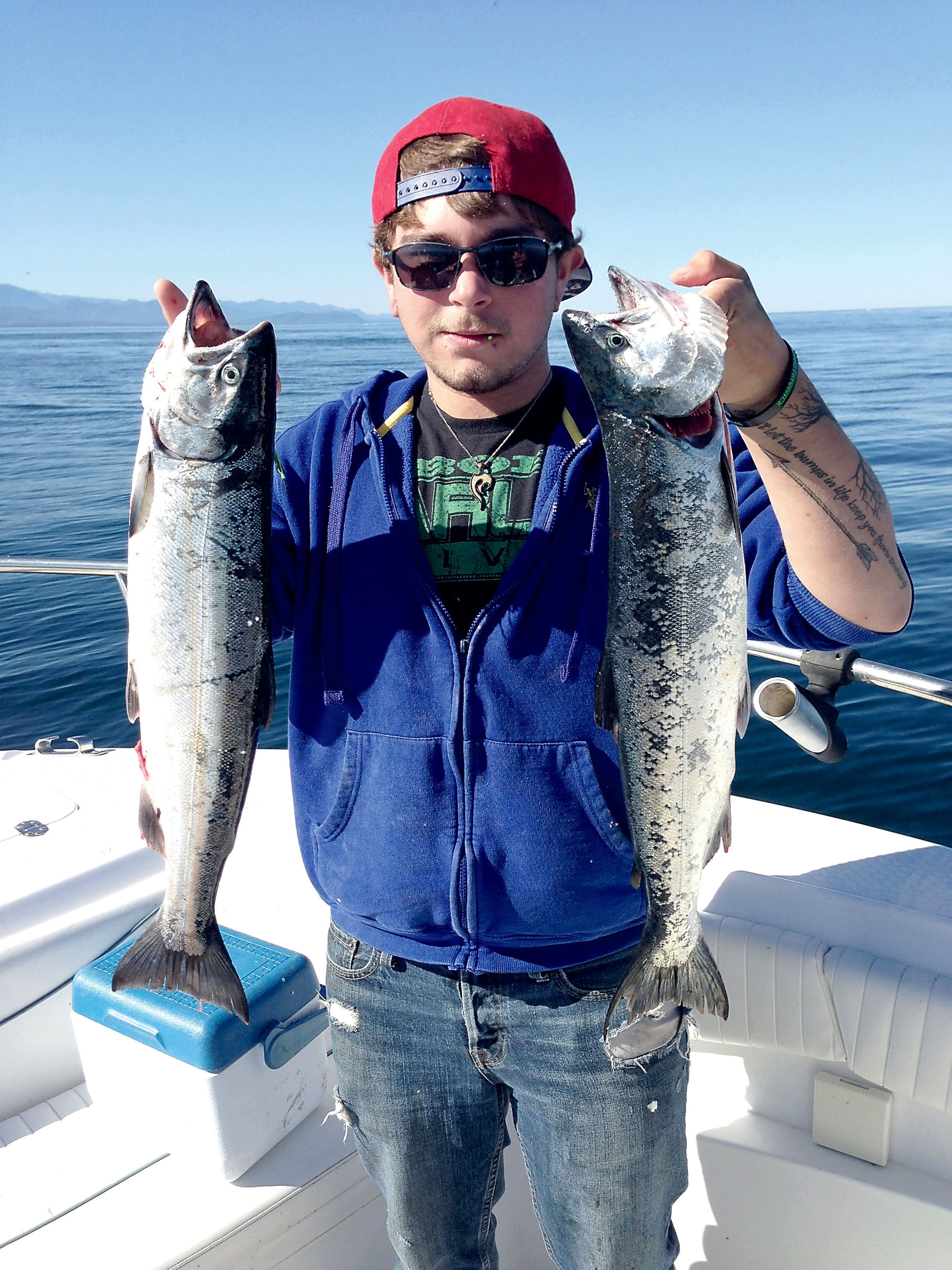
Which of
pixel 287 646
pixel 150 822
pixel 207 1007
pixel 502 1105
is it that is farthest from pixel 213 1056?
pixel 287 646

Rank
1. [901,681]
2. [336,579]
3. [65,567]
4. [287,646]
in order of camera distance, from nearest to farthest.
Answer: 1. [336,579]
2. [901,681]
3. [65,567]
4. [287,646]

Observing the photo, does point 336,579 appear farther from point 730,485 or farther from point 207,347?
point 730,485

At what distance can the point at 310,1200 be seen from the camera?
9.67ft

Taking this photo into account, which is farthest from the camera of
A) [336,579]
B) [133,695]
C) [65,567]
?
[65,567]

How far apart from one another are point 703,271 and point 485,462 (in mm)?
732

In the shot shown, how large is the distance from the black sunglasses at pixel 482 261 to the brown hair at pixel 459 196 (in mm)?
82

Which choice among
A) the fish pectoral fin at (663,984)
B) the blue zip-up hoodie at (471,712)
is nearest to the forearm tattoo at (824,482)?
the blue zip-up hoodie at (471,712)

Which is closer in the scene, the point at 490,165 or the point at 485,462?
the point at 490,165

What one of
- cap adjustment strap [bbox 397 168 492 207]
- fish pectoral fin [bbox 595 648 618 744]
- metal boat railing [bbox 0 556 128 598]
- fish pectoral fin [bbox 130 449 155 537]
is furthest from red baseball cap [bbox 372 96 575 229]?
metal boat railing [bbox 0 556 128 598]

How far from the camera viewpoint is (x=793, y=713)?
2824mm

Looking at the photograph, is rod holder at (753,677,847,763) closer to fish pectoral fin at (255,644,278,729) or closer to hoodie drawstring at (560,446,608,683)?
hoodie drawstring at (560,446,608,683)

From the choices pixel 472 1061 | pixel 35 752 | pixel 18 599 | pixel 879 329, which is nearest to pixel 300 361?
pixel 18 599

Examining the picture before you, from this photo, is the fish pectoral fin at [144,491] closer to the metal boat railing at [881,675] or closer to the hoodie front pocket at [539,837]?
the hoodie front pocket at [539,837]

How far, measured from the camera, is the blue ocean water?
8.47 metres
